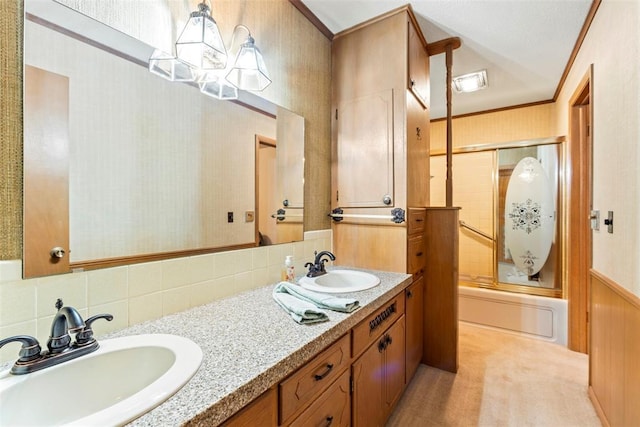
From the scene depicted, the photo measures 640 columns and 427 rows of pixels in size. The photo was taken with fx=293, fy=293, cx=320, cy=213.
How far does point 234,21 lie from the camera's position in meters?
1.43

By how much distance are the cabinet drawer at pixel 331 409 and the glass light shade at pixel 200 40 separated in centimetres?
137

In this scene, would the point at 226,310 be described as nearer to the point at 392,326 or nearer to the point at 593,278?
the point at 392,326

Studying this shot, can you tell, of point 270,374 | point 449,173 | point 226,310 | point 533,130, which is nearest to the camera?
point 270,374

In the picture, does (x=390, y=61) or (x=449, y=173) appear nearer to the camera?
(x=390, y=61)

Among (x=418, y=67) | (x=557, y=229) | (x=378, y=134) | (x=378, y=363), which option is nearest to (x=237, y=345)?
(x=378, y=363)

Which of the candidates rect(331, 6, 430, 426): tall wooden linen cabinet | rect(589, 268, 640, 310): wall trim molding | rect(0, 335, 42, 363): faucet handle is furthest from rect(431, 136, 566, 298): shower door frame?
rect(0, 335, 42, 363): faucet handle

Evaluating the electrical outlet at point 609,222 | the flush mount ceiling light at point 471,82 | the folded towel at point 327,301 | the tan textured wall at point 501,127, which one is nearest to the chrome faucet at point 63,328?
the folded towel at point 327,301

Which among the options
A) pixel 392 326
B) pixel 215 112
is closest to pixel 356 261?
pixel 392 326

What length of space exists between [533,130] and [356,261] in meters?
2.84

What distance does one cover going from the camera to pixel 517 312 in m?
2.81

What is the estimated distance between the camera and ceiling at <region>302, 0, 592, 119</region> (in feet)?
5.89

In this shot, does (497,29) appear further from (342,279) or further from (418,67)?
(342,279)

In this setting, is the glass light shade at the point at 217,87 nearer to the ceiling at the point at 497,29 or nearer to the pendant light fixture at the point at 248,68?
the pendant light fixture at the point at 248,68

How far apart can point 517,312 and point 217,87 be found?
10.4 ft
